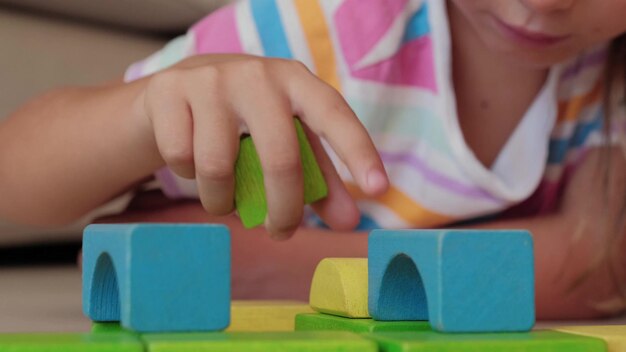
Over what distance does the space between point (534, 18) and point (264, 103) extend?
0.98 ft

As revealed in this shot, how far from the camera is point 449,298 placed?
40cm

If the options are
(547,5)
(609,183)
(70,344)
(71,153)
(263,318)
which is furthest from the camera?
(609,183)

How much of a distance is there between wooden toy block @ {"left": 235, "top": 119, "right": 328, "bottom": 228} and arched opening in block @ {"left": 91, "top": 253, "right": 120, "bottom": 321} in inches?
3.2

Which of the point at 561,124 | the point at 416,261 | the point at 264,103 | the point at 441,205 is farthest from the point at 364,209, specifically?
the point at 416,261

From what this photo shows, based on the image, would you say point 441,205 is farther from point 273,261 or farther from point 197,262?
point 197,262

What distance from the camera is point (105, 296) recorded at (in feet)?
1.57

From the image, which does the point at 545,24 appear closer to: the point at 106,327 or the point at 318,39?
the point at 318,39

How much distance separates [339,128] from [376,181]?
5cm

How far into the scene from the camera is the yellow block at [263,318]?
553 mm

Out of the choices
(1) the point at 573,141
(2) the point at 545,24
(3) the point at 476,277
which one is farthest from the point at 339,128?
(1) the point at 573,141

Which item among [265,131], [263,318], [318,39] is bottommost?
[263,318]

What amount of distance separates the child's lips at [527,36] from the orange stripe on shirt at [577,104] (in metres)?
0.20

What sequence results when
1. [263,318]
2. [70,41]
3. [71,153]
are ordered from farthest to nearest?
[70,41], [71,153], [263,318]

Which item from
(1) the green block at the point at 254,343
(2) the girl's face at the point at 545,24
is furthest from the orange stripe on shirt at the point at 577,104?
(1) the green block at the point at 254,343
